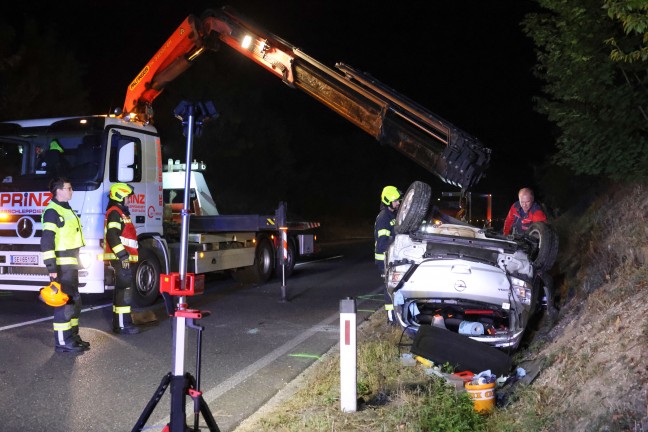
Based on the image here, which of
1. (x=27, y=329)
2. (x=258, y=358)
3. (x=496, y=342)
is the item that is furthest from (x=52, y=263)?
(x=496, y=342)

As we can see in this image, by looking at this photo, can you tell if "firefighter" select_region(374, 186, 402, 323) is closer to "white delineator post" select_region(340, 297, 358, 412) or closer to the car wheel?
the car wheel

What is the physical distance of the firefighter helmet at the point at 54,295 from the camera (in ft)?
23.7

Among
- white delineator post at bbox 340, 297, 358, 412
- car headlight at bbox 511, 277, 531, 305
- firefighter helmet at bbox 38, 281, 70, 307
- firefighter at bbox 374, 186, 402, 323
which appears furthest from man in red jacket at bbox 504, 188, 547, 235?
firefighter helmet at bbox 38, 281, 70, 307

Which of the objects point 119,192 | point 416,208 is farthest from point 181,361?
point 119,192

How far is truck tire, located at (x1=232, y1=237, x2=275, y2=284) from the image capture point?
46.5ft

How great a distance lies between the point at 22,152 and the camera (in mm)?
9969

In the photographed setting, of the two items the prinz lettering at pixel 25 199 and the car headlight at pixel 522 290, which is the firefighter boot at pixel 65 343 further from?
the car headlight at pixel 522 290

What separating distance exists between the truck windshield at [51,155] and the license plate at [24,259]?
3.30 ft

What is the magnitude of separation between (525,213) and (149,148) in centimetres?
595

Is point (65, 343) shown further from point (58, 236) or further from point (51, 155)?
point (51, 155)

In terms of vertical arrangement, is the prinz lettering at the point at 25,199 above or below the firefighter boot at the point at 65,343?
above

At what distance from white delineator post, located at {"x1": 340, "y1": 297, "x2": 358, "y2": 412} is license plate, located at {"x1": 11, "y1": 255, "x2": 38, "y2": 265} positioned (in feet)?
19.9

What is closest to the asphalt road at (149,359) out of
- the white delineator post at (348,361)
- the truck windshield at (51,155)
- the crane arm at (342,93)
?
the white delineator post at (348,361)

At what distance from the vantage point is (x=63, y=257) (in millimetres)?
7465
